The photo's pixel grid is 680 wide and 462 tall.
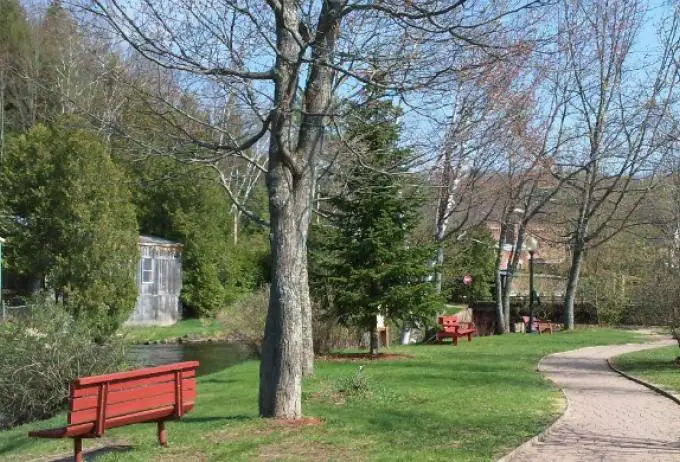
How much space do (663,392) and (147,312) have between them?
3568cm

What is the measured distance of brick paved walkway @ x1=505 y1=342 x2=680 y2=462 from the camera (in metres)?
8.40

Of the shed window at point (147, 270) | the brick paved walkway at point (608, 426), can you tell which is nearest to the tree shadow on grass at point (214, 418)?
the brick paved walkway at point (608, 426)

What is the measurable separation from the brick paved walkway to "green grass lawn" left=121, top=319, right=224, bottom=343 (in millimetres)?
23034

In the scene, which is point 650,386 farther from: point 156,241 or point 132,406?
point 156,241

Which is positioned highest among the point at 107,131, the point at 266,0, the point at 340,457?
the point at 266,0

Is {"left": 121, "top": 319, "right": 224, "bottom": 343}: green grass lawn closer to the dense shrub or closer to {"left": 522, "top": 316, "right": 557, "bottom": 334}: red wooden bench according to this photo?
{"left": 522, "top": 316, "right": 557, "bottom": 334}: red wooden bench

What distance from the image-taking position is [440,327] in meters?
26.7

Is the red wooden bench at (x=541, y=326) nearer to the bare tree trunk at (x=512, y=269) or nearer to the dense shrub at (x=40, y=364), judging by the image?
the bare tree trunk at (x=512, y=269)

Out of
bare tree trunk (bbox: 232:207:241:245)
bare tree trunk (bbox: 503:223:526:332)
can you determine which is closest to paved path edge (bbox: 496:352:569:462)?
bare tree trunk (bbox: 503:223:526:332)

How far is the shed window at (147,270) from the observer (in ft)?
147

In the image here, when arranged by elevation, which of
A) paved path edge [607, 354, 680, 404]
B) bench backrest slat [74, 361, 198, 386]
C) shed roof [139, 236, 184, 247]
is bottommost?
paved path edge [607, 354, 680, 404]

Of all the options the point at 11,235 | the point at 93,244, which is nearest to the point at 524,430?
the point at 93,244

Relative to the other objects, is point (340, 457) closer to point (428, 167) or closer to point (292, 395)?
point (292, 395)

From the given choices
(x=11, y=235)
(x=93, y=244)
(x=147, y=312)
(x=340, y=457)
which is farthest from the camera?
(x=147, y=312)
